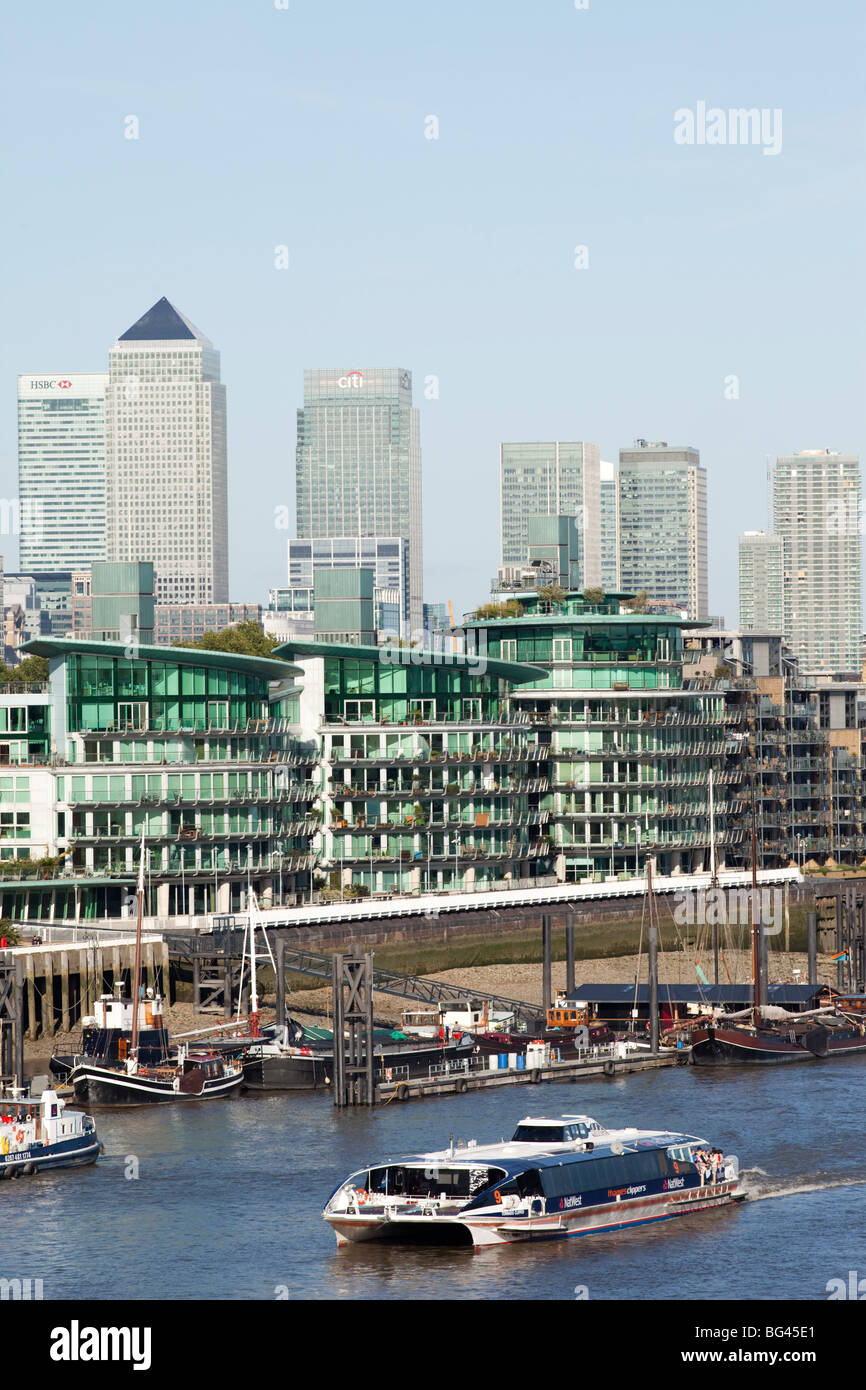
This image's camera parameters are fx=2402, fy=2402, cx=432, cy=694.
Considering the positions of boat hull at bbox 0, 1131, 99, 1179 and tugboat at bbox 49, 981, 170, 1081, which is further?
tugboat at bbox 49, 981, 170, 1081

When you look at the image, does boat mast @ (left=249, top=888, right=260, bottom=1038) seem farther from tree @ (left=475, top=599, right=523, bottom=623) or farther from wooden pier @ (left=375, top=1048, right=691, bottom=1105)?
tree @ (left=475, top=599, right=523, bottom=623)

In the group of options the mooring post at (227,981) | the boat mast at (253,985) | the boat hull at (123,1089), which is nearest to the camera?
the boat hull at (123,1089)

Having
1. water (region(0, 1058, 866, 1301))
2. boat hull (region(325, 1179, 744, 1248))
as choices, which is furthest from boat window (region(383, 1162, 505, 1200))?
water (region(0, 1058, 866, 1301))

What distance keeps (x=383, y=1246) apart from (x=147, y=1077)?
88.2ft

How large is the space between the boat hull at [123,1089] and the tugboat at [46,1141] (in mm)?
11524

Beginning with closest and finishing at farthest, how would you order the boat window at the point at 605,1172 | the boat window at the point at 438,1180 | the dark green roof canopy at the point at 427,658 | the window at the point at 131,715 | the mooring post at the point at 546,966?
the boat window at the point at 438,1180 → the boat window at the point at 605,1172 → the mooring post at the point at 546,966 → the window at the point at 131,715 → the dark green roof canopy at the point at 427,658

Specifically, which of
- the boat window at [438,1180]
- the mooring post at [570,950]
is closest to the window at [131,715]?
the mooring post at [570,950]

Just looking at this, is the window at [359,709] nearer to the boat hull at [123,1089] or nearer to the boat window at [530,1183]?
the boat hull at [123,1089]

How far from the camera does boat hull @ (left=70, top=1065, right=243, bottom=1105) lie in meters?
93.6

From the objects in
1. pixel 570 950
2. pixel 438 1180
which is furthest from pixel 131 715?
pixel 438 1180

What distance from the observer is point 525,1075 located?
10006 centimetres
